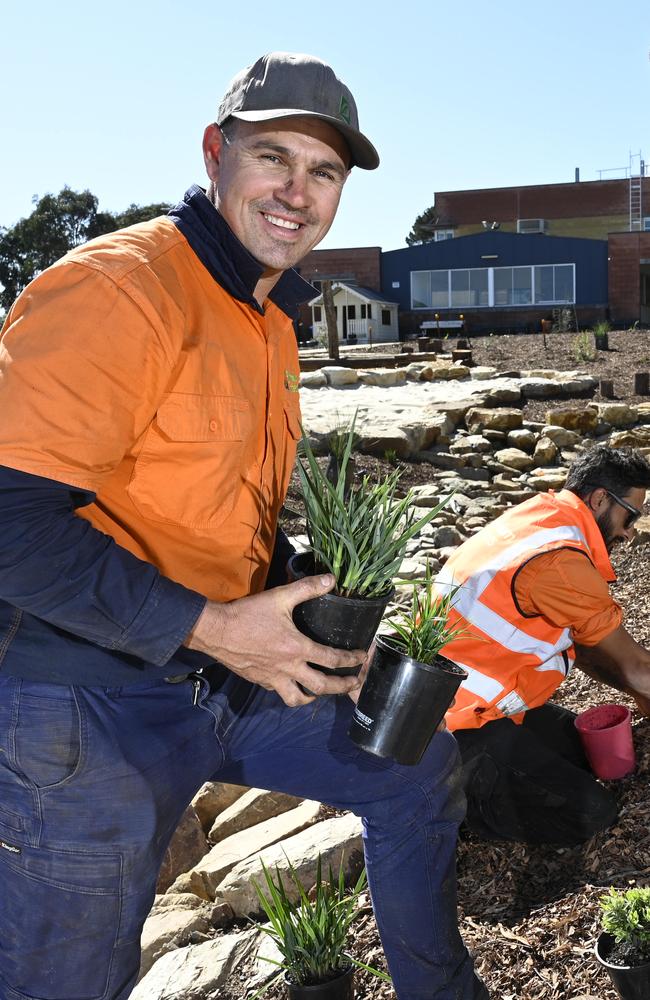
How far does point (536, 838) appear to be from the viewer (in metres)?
3.46

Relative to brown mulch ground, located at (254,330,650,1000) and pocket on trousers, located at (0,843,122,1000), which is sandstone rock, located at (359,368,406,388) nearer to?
brown mulch ground, located at (254,330,650,1000)

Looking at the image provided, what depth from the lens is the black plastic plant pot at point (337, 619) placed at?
79.5 inches

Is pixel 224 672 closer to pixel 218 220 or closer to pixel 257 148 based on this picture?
pixel 218 220

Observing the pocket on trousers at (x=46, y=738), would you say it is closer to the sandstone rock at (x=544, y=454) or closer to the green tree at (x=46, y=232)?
the sandstone rock at (x=544, y=454)

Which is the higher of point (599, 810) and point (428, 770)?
point (428, 770)

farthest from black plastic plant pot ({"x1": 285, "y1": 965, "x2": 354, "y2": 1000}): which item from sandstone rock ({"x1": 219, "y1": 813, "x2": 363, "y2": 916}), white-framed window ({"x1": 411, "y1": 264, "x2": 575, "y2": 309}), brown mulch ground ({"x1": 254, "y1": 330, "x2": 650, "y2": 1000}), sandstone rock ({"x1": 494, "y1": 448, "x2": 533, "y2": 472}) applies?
white-framed window ({"x1": 411, "y1": 264, "x2": 575, "y2": 309})

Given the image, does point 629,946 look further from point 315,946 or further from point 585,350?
point 585,350

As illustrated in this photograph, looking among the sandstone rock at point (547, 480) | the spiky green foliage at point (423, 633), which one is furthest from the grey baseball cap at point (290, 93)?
the sandstone rock at point (547, 480)

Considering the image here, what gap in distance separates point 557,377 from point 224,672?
1395 cm

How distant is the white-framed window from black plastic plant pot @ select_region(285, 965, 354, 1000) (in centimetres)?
3595

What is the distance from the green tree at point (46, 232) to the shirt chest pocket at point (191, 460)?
42.7m

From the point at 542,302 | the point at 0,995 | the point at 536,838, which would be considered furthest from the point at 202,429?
the point at 542,302

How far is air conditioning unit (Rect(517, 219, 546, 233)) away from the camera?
1778 inches

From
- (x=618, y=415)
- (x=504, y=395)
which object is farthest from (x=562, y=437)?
(x=504, y=395)
